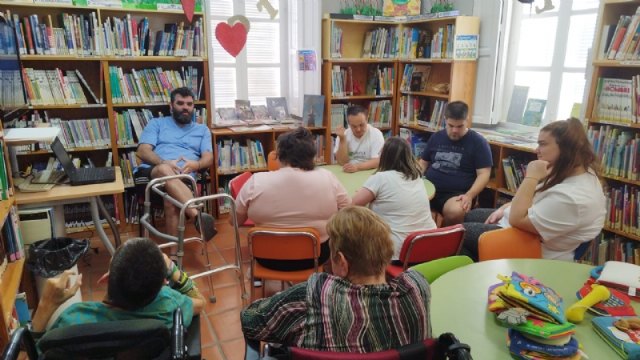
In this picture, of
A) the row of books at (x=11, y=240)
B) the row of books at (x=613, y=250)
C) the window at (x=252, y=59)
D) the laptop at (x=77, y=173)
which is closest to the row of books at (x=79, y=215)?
the laptop at (x=77, y=173)

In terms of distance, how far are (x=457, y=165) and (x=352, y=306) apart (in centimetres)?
248

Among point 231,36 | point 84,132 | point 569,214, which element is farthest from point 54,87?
point 569,214

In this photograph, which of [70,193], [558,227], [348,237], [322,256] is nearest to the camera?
[348,237]

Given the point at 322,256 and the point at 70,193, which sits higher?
the point at 70,193

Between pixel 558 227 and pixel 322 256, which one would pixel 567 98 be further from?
pixel 322 256

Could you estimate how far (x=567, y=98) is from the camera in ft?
12.4

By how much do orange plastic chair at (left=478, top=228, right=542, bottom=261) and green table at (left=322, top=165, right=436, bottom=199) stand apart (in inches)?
30.2

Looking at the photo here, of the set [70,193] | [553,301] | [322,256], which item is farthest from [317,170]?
[70,193]

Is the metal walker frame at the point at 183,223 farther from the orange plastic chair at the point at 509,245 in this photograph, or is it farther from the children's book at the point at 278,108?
the children's book at the point at 278,108

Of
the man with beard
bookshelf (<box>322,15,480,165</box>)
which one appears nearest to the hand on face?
bookshelf (<box>322,15,480,165</box>)

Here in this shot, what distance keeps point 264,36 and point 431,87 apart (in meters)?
1.79

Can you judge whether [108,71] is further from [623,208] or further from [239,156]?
[623,208]

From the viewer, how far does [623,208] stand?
300 centimetres

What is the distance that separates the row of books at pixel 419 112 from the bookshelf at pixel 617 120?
5.17 ft
